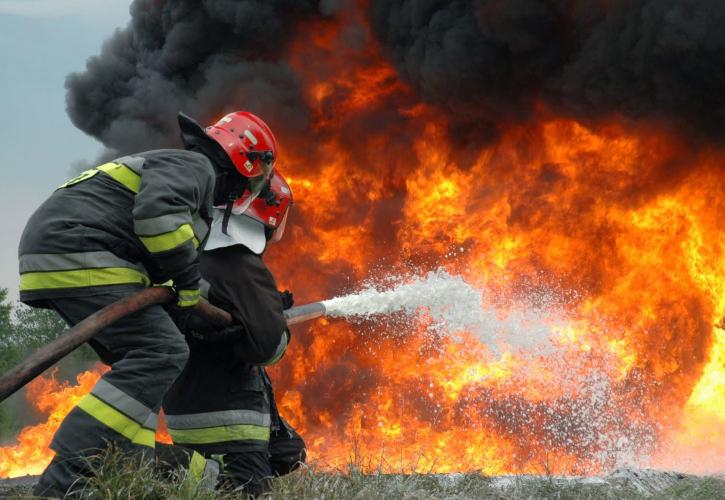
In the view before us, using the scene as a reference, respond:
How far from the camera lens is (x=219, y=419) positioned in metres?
4.24

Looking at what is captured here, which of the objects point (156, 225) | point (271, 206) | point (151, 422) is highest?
point (156, 225)

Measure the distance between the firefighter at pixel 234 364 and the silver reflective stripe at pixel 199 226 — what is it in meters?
0.24

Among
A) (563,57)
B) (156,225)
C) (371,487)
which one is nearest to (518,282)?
(563,57)

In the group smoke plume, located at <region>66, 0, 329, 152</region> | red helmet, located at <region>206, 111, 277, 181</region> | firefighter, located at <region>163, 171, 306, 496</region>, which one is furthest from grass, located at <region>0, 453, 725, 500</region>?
smoke plume, located at <region>66, 0, 329, 152</region>

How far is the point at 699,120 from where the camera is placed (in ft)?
30.0

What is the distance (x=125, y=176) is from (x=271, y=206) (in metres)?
1.04

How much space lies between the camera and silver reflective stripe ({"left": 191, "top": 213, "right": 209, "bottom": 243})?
3.89 meters

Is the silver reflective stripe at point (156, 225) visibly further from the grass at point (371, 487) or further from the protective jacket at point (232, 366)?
the grass at point (371, 487)

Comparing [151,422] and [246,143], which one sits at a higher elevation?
[246,143]

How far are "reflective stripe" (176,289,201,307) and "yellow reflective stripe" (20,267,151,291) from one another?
0.89ft

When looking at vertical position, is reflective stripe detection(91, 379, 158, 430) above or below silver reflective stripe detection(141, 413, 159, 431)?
above

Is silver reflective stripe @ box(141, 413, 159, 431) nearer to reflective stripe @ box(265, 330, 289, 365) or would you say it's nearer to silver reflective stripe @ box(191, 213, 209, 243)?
reflective stripe @ box(265, 330, 289, 365)

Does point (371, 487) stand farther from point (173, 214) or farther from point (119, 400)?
point (173, 214)

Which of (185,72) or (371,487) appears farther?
(185,72)
